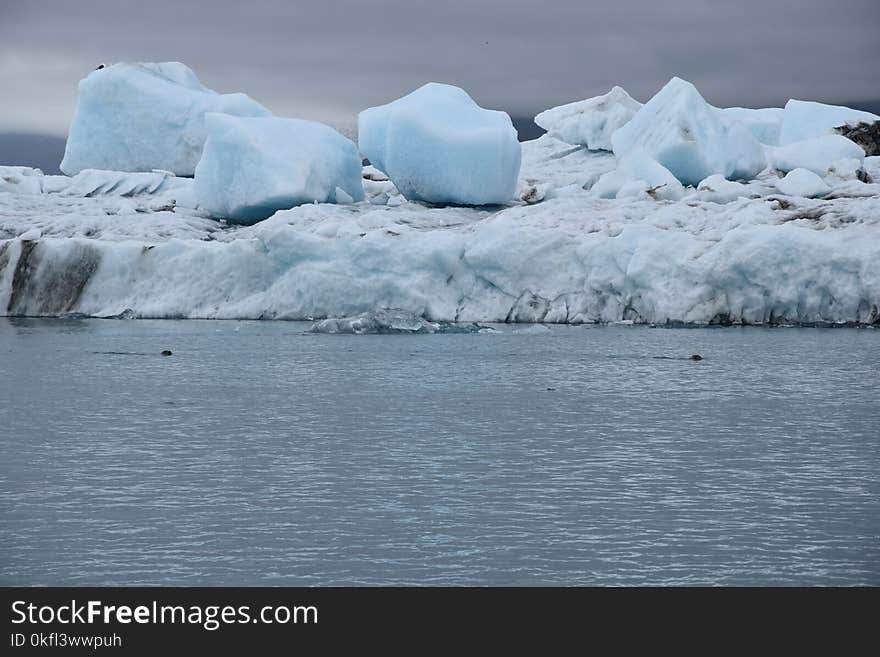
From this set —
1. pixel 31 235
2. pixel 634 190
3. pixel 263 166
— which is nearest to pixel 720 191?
pixel 634 190

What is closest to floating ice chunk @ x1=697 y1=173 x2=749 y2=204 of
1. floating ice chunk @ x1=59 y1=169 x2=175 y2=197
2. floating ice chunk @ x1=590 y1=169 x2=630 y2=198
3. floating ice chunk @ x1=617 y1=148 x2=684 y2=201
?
floating ice chunk @ x1=617 y1=148 x2=684 y2=201

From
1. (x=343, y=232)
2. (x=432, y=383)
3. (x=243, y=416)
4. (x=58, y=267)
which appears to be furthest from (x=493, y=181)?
(x=243, y=416)

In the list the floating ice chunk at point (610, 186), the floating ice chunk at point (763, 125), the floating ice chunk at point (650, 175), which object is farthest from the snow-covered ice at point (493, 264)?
the floating ice chunk at point (763, 125)

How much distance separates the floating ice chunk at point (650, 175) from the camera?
31406 mm

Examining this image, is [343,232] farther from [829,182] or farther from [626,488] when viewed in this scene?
[626,488]

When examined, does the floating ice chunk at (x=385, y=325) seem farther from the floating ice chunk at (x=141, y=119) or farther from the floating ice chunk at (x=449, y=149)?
the floating ice chunk at (x=141, y=119)

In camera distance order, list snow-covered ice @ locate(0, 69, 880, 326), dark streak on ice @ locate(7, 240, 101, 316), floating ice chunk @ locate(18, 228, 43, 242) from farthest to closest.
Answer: floating ice chunk @ locate(18, 228, 43, 242) → dark streak on ice @ locate(7, 240, 101, 316) → snow-covered ice @ locate(0, 69, 880, 326)

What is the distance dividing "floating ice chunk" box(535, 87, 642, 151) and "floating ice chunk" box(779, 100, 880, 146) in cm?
644

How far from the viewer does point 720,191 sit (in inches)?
1220

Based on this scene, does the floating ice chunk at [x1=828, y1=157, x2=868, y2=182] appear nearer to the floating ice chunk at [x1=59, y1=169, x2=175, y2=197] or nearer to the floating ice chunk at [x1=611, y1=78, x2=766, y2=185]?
the floating ice chunk at [x1=611, y1=78, x2=766, y2=185]

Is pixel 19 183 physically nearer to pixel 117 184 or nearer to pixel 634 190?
pixel 117 184

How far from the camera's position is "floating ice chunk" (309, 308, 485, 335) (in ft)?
80.2

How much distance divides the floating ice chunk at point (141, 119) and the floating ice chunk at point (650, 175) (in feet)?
41.3

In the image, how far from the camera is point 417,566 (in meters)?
6.70
